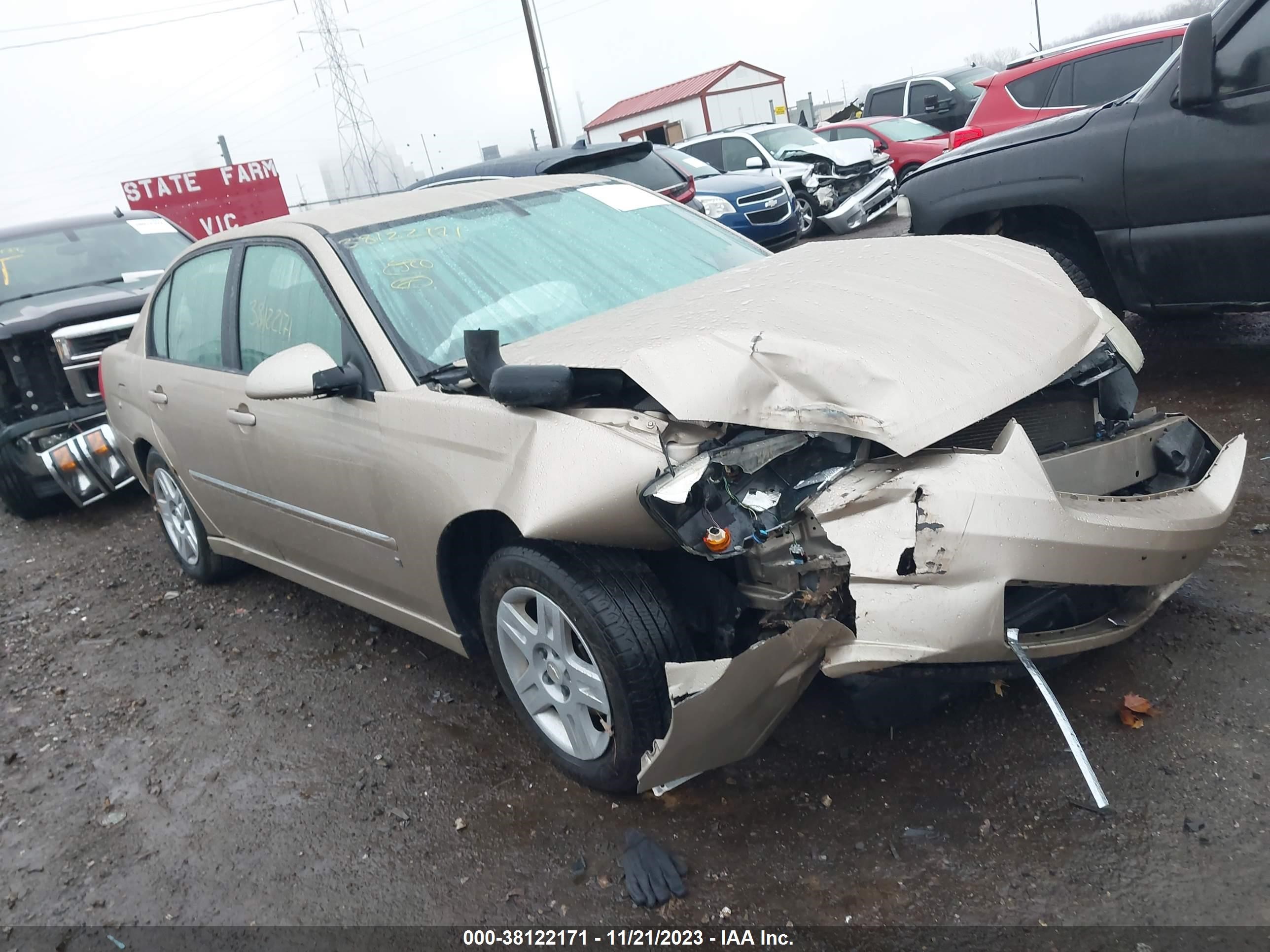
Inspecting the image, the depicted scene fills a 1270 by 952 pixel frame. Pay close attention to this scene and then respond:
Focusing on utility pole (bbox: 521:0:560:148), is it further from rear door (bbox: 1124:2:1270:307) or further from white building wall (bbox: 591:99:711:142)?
rear door (bbox: 1124:2:1270:307)

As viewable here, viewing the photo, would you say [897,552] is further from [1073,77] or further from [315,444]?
[1073,77]

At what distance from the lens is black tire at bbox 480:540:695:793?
2.34 meters

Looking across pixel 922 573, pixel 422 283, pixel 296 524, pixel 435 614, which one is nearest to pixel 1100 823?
pixel 922 573

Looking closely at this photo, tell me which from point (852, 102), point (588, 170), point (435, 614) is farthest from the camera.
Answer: point (852, 102)

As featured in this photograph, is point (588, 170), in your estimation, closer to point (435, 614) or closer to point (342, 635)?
point (342, 635)

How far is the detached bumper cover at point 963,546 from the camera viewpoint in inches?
79.7

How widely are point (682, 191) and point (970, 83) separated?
981cm

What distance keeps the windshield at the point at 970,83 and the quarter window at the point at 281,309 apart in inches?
559

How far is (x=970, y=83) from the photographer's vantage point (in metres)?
15.8

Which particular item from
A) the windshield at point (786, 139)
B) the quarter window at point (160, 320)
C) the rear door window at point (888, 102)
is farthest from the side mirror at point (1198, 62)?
the rear door window at point (888, 102)

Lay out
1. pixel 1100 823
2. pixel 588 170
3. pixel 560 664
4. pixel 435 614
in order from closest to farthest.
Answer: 1. pixel 1100 823
2. pixel 560 664
3. pixel 435 614
4. pixel 588 170

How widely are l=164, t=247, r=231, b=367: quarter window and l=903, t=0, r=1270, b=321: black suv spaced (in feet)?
12.4

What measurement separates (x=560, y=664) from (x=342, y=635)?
182 cm

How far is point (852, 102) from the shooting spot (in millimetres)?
21641
